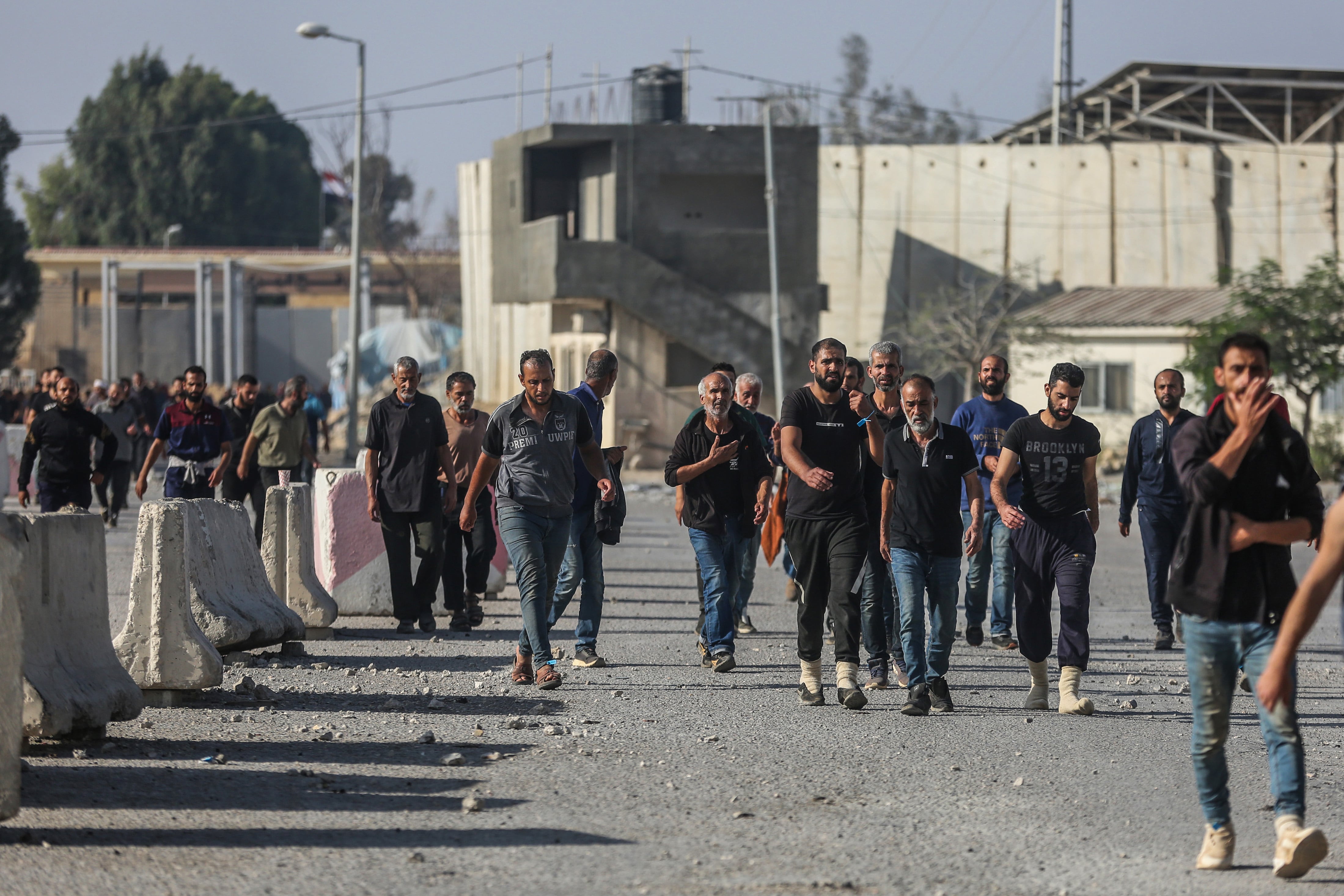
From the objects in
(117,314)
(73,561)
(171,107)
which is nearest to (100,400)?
Result: (73,561)

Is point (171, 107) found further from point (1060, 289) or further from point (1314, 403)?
point (1314, 403)

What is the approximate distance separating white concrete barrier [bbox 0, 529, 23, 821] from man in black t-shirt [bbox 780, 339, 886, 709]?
4149 millimetres

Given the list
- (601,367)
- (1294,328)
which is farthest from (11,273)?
(601,367)

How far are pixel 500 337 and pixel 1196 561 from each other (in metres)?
43.7

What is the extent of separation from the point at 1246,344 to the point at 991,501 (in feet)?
18.7

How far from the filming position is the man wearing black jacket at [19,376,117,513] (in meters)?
13.1

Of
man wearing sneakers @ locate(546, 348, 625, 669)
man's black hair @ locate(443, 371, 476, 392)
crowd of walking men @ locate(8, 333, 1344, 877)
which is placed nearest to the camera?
crowd of walking men @ locate(8, 333, 1344, 877)

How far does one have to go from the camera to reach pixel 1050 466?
28.9ft

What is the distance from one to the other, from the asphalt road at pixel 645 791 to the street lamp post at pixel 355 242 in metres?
22.7

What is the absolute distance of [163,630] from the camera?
8.48 meters

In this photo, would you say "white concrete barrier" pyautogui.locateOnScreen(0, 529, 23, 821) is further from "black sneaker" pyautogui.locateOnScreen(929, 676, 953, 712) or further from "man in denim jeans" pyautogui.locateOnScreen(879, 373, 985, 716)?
"black sneaker" pyautogui.locateOnScreen(929, 676, 953, 712)

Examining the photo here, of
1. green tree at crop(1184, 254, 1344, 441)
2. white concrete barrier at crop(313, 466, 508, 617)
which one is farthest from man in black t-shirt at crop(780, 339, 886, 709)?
green tree at crop(1184, 254, 1344, 441)

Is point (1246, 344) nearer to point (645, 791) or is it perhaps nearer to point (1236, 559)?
point (1236, 559)

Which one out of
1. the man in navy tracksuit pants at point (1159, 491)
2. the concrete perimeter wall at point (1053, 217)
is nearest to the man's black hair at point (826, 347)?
the man in navy tracksuit pants at point (1159, 491)
